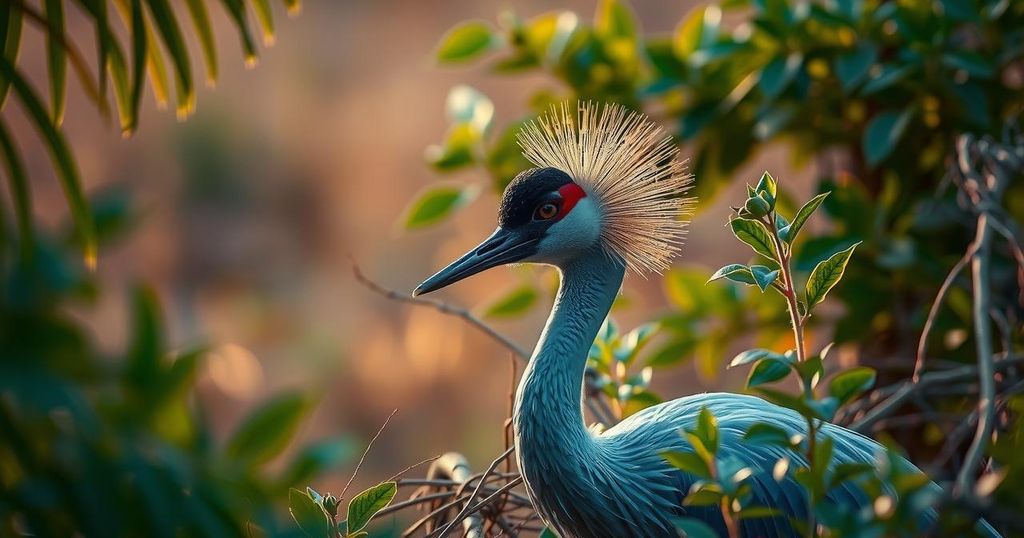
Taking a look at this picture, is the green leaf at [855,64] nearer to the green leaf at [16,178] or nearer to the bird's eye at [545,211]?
the bird's eye at [545,211]

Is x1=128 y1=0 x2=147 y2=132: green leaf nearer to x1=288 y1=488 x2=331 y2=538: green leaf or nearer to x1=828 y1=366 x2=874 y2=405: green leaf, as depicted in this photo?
x1=288 y1=488 x2=331 y2=538: green leaf

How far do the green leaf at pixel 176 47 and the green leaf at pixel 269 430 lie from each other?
19.2 inches

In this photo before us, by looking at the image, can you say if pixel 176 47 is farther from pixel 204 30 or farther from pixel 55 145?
pixel 55 145

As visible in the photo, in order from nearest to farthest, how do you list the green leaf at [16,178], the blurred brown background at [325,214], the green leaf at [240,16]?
1. the green leaf at [16,178]
2. the green leaf at [240,16]
3. the blurred brown background at [325,214]

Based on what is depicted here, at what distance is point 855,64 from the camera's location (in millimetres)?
1782

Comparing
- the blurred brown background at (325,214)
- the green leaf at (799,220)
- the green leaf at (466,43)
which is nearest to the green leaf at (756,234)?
the green leaf at (799,220)

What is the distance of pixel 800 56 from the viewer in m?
1.86

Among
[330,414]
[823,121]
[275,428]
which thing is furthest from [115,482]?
[330,414]

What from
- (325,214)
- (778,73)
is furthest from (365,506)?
(325,214)

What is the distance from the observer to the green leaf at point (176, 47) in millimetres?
1045

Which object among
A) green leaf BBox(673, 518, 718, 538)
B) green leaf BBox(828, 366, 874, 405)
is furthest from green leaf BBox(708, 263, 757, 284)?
green leaf BBox(673, 518, 718, 538)

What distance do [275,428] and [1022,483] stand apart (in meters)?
0.51

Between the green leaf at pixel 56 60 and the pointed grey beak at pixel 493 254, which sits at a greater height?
the green leaf at pixel 56 60

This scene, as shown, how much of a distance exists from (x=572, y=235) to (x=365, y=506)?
0.54 metres
